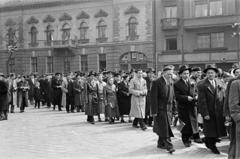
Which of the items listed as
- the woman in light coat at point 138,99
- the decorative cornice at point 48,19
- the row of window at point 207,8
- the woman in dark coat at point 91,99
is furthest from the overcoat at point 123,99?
the decorative cornice at point 48,19

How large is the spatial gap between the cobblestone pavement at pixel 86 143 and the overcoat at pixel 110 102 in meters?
0.66

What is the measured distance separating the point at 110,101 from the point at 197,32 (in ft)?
73.1

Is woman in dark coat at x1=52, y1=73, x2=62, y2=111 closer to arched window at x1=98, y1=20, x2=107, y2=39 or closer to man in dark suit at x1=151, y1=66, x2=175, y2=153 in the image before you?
man in dark suit at x1=151, y1=66, x2=175, y2=153

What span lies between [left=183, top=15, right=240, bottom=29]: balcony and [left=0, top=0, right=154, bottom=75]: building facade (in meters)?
4.12

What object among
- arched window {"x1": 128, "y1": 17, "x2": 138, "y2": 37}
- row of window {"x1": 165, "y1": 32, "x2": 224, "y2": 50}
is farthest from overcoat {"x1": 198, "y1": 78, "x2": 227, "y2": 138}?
arched window {"x1": 128, "y1": 17, "x2": 138, "y2": 37}

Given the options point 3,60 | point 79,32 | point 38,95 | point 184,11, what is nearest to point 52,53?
point 79,32

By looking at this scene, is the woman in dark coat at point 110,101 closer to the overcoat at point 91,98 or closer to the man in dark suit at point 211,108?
the overcoat at point 91,98

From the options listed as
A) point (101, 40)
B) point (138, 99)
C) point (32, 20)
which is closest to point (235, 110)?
point (138, 99)

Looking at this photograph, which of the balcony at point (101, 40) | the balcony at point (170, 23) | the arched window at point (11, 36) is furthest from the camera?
the arched window at point (11, 36)

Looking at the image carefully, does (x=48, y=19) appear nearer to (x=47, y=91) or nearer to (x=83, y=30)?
(x=83, y=30)

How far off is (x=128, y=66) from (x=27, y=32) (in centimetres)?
1390

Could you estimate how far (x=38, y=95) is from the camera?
2248cm

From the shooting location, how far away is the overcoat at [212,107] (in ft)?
25.9

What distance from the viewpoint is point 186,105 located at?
8930 mm
